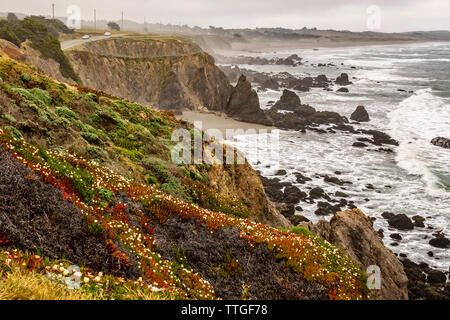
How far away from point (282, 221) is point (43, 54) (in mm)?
39838

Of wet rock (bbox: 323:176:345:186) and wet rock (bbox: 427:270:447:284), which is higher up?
wet rock (bbox: 323:176:345:186)

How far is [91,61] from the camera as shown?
60844 mm

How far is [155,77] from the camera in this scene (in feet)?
229

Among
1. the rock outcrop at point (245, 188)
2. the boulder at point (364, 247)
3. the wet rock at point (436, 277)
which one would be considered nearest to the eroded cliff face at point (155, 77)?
the rock outcrop at point (245, 188)

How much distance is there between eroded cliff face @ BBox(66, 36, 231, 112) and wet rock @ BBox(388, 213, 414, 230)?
43.8 meters

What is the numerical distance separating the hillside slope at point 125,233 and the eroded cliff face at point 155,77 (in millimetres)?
50520

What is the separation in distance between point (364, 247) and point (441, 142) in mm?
40751

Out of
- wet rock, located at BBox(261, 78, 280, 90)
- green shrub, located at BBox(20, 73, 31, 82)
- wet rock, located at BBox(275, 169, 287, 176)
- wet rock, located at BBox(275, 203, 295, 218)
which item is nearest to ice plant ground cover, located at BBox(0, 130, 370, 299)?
green shrub, located at BBox(20, 73, 31, 82)

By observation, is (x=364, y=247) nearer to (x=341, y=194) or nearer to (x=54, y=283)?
(x=54, y=283)

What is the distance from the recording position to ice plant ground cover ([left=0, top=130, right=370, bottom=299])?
7.34 meters

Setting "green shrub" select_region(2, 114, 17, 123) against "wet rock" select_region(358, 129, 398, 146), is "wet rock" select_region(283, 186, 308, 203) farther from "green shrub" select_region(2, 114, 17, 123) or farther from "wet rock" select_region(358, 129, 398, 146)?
"green shrub" select_region(2, 114, 17, 123)

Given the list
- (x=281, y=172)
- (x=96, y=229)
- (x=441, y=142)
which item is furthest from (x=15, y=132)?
(x=441, y=142)

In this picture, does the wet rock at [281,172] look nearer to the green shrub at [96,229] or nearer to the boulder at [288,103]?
the boulder at [288,103]

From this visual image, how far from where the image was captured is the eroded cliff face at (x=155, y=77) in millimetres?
62031
